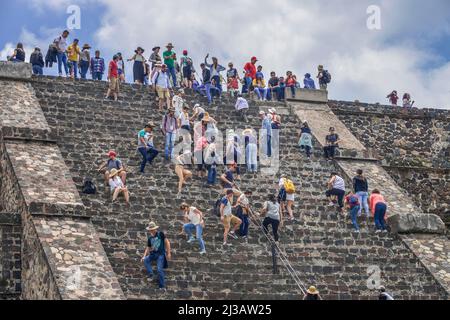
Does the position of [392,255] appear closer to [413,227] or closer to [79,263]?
[413,227]

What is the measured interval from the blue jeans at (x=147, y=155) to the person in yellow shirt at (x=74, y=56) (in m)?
6.21

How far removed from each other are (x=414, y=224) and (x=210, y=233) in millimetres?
5210

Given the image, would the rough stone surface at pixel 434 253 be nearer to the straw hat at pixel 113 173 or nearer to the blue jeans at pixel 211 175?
the blue jeans at pixel 211 175

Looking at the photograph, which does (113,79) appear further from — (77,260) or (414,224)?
(77,260)

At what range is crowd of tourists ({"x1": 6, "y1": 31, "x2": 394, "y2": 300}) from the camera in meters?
27.0

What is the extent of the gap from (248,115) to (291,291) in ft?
30.4

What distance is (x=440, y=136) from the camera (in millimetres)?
39250

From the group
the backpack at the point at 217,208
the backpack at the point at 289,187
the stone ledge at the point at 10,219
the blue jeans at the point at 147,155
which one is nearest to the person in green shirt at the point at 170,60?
the blue jeans at the point at 147,155

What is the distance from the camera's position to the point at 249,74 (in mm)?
36344

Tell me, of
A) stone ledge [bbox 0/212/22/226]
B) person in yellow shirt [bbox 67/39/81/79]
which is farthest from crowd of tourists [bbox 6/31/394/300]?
stone ledge [bbox 0/212/22/226]

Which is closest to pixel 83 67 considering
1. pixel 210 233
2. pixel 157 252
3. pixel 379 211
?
pixel 210 233

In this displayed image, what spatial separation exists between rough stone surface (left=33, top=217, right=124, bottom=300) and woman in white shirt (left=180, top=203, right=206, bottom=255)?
2.11 meters

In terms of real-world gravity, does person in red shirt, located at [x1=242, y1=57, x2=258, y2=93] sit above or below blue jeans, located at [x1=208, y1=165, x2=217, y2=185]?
above

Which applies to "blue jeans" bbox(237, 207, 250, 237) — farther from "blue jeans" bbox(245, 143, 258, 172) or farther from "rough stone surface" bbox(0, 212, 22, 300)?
"rough stone surface" bbox(0, 212, 22, 300)
